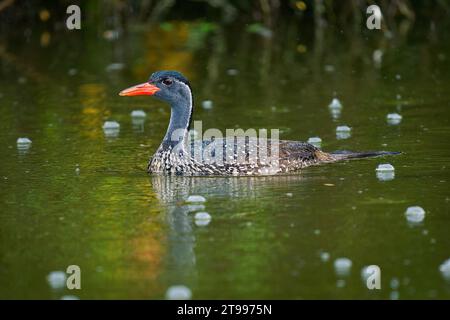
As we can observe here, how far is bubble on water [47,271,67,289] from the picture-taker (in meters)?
8.45

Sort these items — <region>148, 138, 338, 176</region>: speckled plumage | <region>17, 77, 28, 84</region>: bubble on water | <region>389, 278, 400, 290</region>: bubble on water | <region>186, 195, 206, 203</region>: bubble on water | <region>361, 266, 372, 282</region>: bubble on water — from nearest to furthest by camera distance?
<region>389, 278, 400, 290</region>: bubble on water
<region>361, 266, 372, 282</region>: bubble on water
<region>186, 195, 206, 203</region>: bubble on water
<region>148, 138, 338, 176</region>: speckled plumage
<region>17, 77, 28, 84</region>: bubble on water

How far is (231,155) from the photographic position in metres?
12.2

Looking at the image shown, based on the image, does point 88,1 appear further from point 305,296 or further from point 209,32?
point 305,296

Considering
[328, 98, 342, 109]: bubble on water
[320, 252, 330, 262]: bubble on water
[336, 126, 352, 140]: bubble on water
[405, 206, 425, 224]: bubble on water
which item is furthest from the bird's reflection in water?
[328, 98, 342, 109]: bubble on water

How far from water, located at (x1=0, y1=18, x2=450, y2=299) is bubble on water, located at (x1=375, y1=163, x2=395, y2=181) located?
0.40 feet

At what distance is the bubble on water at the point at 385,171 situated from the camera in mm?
11781

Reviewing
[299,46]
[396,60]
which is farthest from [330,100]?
[299,46]

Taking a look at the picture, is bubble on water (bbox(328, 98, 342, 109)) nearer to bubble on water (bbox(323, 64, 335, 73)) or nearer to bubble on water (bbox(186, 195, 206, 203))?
bubble on water (bbox(323, 64, 335, 73))

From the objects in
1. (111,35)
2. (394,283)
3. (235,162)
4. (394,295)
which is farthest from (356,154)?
(111,35)

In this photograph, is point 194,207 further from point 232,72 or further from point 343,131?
point 232,72

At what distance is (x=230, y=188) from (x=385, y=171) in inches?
65.9

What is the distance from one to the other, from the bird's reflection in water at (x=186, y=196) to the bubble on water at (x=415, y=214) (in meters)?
1.65

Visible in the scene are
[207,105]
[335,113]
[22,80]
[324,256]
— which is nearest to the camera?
[324,256]

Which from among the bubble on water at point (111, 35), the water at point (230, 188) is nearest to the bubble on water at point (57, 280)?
the water at point (230, 188)
